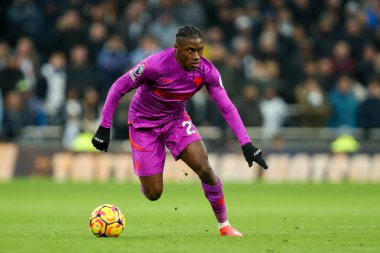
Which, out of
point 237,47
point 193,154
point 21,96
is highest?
point 237,47

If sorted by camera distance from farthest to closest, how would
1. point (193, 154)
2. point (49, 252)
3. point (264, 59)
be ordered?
point (264, 59) < point (193, 154) < point (49, 252)

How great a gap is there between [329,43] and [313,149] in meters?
3.45

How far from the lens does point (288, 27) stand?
1016 inches

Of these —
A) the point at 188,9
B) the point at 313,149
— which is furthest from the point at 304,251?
the point at 188,9

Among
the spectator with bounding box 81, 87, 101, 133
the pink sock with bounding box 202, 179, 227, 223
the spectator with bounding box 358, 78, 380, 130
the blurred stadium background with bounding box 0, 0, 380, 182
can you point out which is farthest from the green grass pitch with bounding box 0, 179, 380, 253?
the spectator with bounding box 358, 78, 380, 130

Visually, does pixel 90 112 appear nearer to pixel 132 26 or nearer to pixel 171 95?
pixel 132 26

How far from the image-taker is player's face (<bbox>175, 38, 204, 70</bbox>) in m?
11.0

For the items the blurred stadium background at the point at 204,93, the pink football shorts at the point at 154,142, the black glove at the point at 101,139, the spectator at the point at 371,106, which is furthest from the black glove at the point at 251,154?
the spectator at the point at 371,106

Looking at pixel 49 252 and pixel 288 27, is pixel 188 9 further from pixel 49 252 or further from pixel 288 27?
pixel 49 252

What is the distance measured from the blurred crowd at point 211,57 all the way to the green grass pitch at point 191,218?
1958 millimetres

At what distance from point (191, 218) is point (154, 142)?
2.86m

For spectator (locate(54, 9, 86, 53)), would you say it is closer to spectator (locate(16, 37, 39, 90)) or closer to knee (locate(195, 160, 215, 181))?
spectator (locate(16, 37, 39, 90))

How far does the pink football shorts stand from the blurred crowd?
11.4 metres

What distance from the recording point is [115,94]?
11367mm
